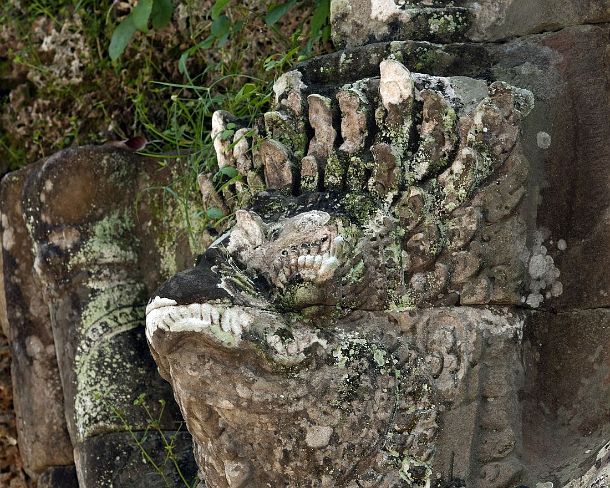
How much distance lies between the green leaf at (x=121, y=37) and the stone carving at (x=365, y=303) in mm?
1041

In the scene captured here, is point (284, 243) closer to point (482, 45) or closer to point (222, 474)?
Answer: point (222, 474)

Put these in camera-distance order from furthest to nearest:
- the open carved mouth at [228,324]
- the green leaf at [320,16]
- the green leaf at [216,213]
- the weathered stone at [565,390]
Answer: the green leaf at [320,16]
the green leaf at [216,213]
the weathered stone at [565,390]
the open carved mouth at [228,324]

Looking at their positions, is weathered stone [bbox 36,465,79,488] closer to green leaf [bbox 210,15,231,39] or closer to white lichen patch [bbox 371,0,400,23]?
green leaf [bbox 210,15,231,39]

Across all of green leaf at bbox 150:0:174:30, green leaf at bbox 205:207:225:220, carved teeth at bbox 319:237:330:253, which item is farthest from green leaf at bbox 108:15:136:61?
carved teeth at bbox 319:237:330:253

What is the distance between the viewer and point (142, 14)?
3.19 metres

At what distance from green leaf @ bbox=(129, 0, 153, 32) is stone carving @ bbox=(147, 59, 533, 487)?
94 centimetres

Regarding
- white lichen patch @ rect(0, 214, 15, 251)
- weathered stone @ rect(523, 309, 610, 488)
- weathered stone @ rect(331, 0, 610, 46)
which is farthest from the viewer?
white lichen patch @ rect(0, 214, 15, 251)

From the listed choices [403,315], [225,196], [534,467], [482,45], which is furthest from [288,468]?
[482,45]

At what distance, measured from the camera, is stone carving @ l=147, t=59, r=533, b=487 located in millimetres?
2182

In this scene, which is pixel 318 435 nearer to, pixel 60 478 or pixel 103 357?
pixel 103 357

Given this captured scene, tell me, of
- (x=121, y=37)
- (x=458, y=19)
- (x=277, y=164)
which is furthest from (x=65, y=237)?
(x=458, y=19)

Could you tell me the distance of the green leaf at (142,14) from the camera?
3.18 m

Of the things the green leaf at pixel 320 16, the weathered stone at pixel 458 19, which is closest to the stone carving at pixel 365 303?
the weathered stone at pixel 458 19

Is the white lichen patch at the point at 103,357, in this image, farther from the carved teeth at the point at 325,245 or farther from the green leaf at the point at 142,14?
the carved teeth at the point at 325,245
